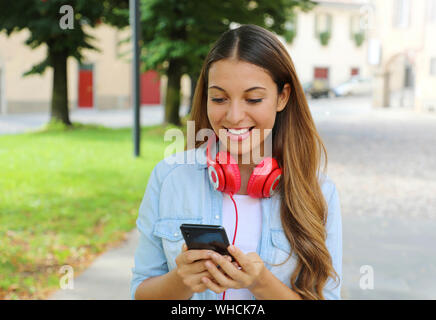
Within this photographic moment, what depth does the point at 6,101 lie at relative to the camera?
26.2m

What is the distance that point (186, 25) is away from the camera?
1483 centimetres

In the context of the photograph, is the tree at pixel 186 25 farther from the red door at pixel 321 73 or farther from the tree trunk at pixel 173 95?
the red door at pixel 321 73

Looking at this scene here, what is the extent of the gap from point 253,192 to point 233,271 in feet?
1.15

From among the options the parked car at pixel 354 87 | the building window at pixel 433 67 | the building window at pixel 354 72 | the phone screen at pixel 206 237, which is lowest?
the phone screen at pixel 206 237

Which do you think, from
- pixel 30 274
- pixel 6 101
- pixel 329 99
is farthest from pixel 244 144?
→ pixel 329 99

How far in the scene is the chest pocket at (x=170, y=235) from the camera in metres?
1.85

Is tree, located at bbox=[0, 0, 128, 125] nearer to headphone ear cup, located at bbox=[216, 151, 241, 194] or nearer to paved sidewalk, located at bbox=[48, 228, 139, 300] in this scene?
paved sidewalk, located at bbox=[48, 228, 139, 300]

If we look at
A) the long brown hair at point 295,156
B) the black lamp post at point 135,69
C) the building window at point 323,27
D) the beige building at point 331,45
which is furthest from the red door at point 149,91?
the long brown hair at point 295,156

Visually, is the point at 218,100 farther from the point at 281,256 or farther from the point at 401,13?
the point at 401,13

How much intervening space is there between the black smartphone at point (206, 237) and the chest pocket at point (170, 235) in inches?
9.1

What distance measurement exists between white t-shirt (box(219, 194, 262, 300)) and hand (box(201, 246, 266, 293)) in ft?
0.79

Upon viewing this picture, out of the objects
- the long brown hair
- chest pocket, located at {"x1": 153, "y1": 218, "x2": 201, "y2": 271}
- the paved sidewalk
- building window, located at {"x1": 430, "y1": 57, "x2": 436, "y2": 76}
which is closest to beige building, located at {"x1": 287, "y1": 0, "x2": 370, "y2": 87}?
building window, located at {"x1": 430, "y1": 57, "x2": 436, "y2": 76}
